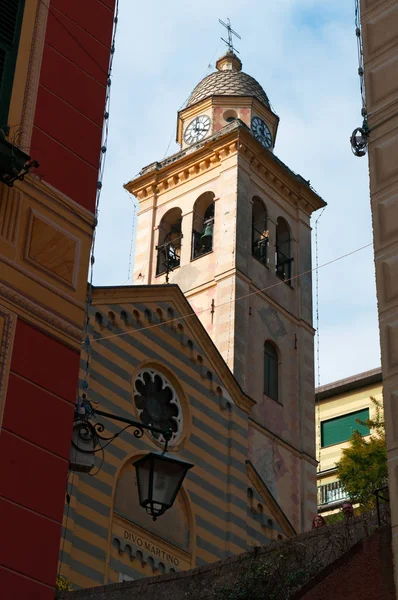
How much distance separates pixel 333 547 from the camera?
→ 12898 mm

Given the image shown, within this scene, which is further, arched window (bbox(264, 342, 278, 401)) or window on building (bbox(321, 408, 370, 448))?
window on building (bbox(321, 408, 370, 448))

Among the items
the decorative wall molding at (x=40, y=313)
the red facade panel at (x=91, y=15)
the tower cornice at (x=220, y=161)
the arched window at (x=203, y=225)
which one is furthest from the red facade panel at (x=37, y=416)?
the tower cornice at (x=220, y=161)

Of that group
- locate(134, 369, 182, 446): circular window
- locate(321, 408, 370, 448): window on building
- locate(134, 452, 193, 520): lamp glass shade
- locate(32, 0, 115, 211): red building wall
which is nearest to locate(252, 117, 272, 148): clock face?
locate(321, 408, 370, 448): window on building

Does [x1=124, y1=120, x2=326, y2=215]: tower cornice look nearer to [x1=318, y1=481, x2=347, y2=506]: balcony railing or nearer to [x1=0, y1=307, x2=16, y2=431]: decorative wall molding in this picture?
[x1=318, y1=481, x2=347, y2=506]: balcony railing

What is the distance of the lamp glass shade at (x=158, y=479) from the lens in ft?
36.0

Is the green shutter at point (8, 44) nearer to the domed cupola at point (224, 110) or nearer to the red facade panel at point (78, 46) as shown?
the red facade panel at point (78, 46)

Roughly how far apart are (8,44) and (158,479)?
4.49m

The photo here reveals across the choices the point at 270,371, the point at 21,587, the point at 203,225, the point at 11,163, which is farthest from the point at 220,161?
the point at 21,587

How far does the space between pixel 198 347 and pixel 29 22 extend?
1557 cm

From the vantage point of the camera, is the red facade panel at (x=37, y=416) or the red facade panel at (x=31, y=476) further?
the red facade panel at (x=37, y=416)

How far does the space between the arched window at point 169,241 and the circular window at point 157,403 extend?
42.3 feet

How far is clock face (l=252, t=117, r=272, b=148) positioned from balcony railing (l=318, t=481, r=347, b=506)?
473 inches

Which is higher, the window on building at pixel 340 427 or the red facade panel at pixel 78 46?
the window on building at pixel 340 427

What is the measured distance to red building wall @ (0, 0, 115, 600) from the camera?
9828 mm
